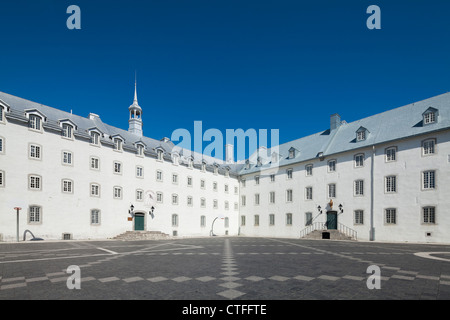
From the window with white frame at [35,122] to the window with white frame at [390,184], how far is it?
37.2 metres

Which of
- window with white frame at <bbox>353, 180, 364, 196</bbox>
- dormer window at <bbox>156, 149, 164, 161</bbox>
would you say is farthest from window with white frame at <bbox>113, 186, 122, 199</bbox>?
window with white frame at <bbox>353, 180, 364, 196</bbox>

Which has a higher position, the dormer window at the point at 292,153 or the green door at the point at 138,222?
the dormer window at the point at 292,153

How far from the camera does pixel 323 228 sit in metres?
32.5

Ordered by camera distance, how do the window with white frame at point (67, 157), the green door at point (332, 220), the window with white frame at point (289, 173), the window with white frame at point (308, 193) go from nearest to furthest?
the window with white frame at point (67, 157) → the green door at point (332, 220) → the window with white frame at point (308, 193) → the window with white frame at point (289, 173)

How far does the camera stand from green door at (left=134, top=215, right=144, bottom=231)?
3247 cm

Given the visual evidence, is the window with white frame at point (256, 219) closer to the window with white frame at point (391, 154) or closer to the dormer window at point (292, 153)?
the dormer window at point (292, 153)

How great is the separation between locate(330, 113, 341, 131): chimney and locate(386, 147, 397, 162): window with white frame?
34.1 feet

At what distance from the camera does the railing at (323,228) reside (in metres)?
29.8

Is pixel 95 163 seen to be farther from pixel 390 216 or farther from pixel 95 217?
pixel 390 216

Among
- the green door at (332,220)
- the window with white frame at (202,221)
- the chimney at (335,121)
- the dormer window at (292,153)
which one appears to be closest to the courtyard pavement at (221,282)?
the green door at (332,220)

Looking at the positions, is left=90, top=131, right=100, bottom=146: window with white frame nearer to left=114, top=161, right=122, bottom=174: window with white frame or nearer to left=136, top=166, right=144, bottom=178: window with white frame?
left=114, top=161, right=122, bottom=174: window with white frame

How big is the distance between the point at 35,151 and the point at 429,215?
129 feet
